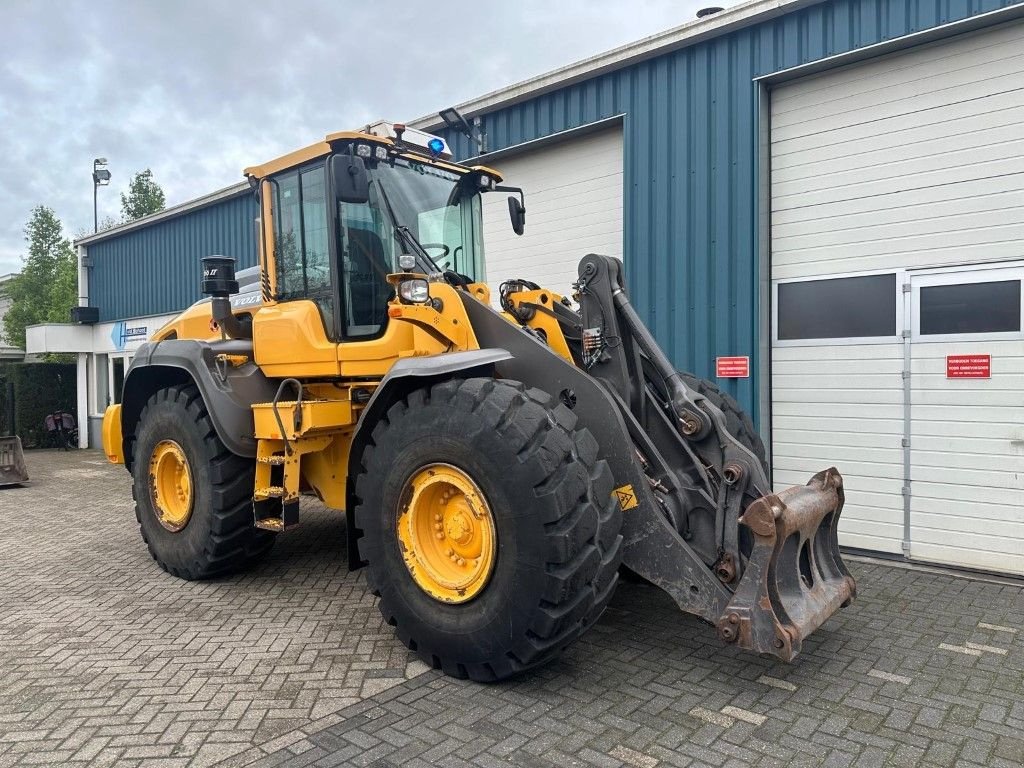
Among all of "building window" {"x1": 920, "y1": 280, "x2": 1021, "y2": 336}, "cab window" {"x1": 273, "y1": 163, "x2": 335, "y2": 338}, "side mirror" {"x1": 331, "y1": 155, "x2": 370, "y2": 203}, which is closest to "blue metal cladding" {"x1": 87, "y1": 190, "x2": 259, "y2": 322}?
"cab window" {"x1": 273, "y1": 163, "x2": 335, "y2": 338}

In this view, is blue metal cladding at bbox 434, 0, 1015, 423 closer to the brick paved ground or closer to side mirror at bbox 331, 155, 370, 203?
the brick paved ground

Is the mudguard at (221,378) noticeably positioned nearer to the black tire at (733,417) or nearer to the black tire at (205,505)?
the black tire at (205,505)

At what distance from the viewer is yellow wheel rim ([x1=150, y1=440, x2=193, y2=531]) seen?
609 cm

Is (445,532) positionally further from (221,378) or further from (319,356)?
(221,378)

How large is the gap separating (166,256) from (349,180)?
42.8ft

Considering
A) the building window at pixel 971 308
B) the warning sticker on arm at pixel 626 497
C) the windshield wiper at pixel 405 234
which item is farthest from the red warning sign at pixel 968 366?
the windshield wiper at pixel 405 234

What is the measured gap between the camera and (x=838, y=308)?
22.5ft

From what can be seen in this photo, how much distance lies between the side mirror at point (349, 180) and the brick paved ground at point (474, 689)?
2667 millimetres

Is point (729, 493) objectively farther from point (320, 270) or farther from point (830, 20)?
point (830, 20)

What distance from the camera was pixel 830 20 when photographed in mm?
6664

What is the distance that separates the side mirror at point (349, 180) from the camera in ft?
15.2

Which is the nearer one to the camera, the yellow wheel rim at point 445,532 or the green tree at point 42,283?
the yellow wheel rim at point 445,532

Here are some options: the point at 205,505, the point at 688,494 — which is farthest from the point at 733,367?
the point at 205,505

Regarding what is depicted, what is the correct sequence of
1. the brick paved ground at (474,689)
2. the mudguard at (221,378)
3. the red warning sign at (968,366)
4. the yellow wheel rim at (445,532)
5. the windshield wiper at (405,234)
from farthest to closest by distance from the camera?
the red warning sign at (968,366)
the mudguard at (221,378)
the windshield wiper at (405,234)
the yellow wheel rim at (445,532)
the brick paved ground at (474,689)
